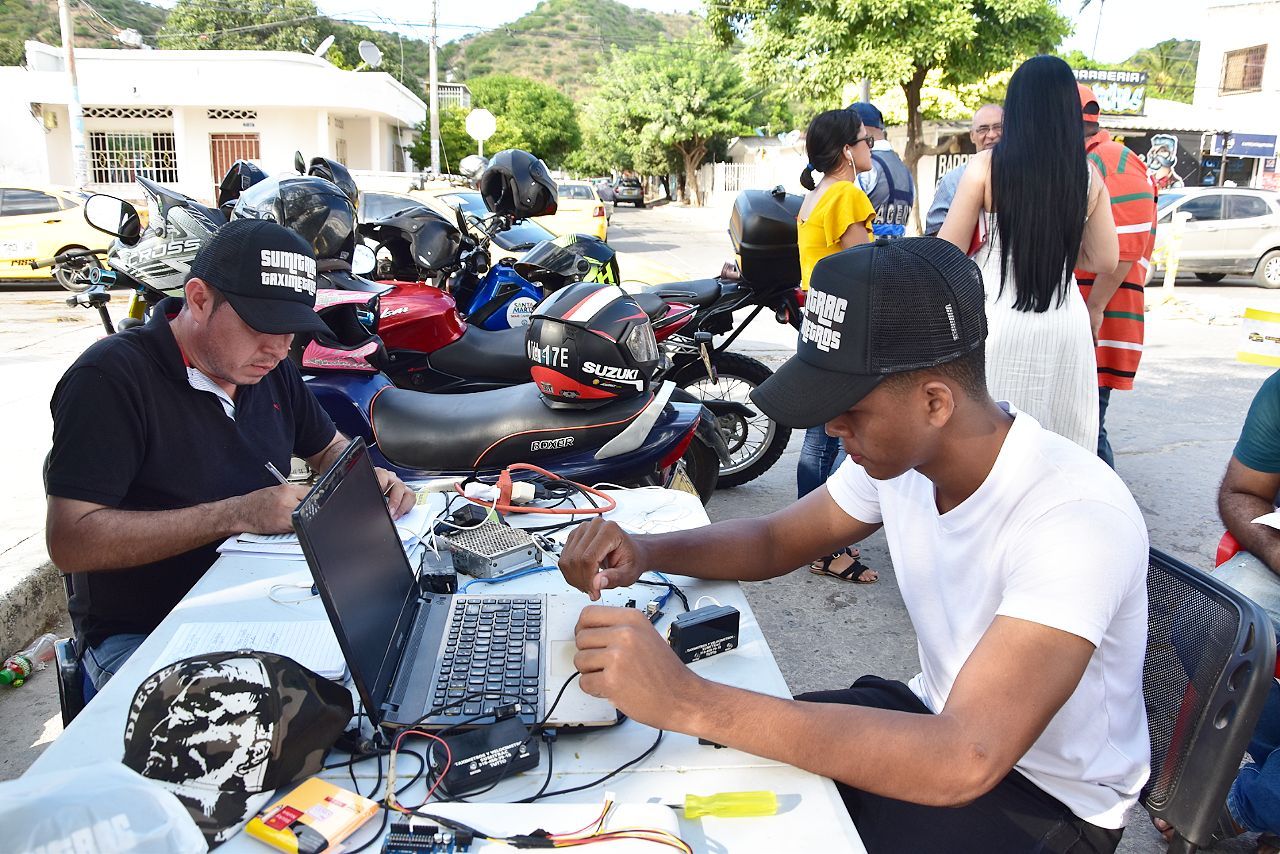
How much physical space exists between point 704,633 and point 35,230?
14733 millimetres

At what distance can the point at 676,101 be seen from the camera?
43.2 m

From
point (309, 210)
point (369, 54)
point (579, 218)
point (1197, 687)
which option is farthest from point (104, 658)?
point (369, 54)

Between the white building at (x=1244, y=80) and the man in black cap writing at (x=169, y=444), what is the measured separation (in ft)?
95.3

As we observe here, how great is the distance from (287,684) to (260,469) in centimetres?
123

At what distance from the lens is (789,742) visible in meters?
1.35

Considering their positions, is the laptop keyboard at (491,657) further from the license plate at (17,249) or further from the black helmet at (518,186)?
the license plate at (17,249)

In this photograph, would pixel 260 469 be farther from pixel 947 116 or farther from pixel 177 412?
pixel 947 116

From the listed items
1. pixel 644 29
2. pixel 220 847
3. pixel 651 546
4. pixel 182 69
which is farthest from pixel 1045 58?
pixel 644 29

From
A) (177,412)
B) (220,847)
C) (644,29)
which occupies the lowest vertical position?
(220,847)

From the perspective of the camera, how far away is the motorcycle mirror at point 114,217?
11.2 feet

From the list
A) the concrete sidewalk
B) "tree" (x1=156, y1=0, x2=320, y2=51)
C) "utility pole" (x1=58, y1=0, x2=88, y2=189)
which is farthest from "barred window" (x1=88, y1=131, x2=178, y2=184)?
"tree" (x1=156, y1=0, x2=320, y2=51)

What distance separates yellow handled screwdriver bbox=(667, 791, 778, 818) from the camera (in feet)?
4.21

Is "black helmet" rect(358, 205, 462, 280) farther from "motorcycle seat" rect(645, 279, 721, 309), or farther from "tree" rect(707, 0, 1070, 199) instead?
"tree" rect(707, 0, 1070, 199)

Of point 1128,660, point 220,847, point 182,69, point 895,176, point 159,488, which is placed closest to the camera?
point 220,847
